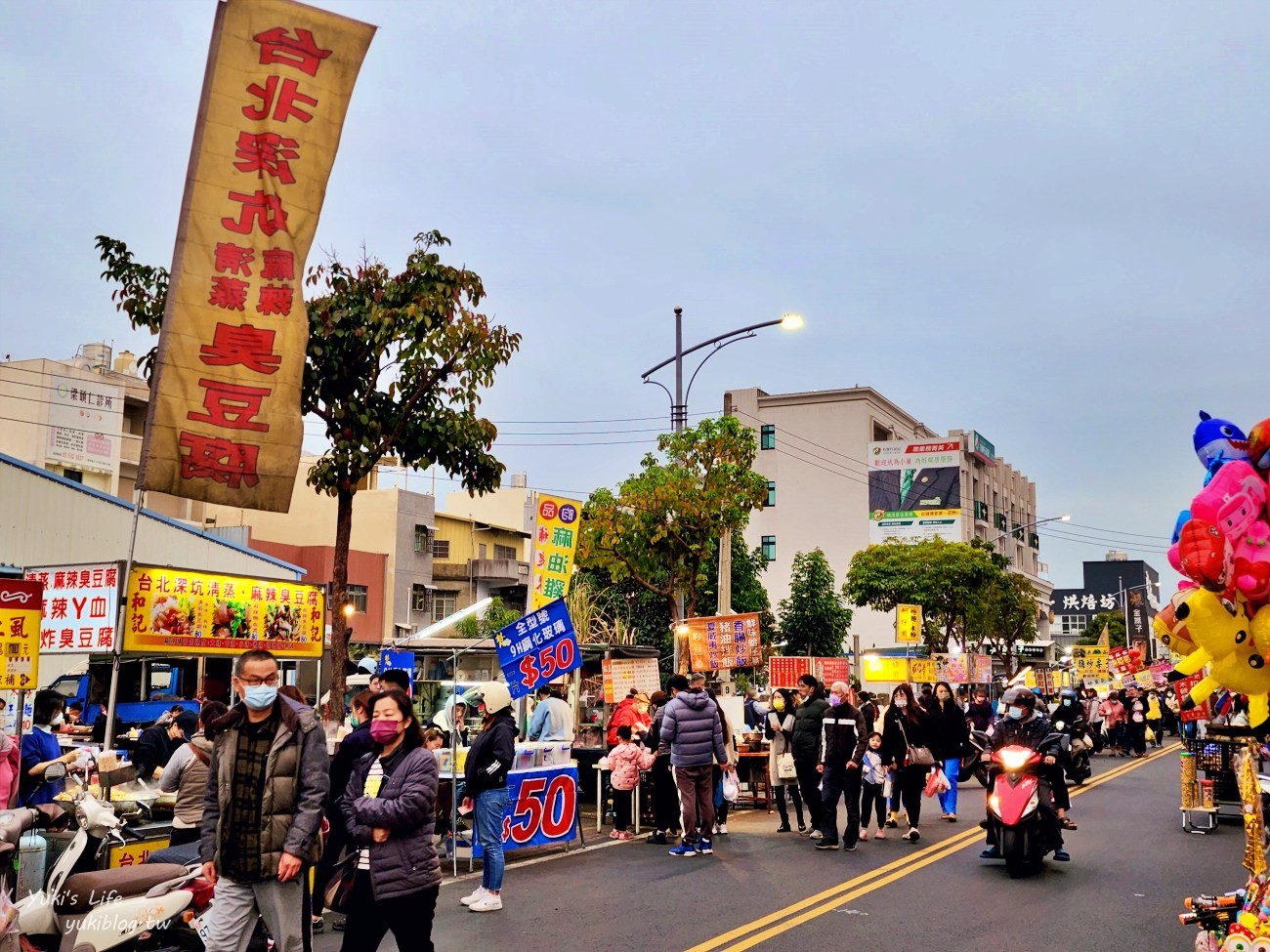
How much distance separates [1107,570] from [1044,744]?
14656 centimetres

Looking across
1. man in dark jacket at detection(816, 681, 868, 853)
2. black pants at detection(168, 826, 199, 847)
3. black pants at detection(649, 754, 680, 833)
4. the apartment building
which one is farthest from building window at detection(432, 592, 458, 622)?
black pants at detection(168, 826, 199, 847)

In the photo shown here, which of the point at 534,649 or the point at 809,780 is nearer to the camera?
the point at 534,649

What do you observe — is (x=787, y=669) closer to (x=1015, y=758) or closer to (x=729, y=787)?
(x=729, y=787)

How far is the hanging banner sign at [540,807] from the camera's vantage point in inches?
472

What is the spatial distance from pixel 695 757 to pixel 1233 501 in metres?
7.10

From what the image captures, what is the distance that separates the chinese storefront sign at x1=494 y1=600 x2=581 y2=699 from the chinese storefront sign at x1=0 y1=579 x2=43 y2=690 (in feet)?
17.9

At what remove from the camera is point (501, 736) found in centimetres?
980

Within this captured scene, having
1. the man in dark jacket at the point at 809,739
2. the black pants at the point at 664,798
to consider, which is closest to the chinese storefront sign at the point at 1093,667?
the man in dark jacket at the point at 809,739

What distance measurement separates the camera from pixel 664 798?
14.0 meters

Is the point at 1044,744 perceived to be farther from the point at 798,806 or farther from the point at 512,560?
the point at 512,560

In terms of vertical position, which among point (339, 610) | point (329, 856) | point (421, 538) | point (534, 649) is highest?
point (421, 538)

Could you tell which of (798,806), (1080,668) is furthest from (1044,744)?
(1080,668)

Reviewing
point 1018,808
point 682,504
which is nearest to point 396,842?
point 1018,808

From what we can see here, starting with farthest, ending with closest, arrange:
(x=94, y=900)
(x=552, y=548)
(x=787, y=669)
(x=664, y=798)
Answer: (x=787, y=669) < (x=552, y=548) < (x=664, y=798) < (x=94, y=900)
